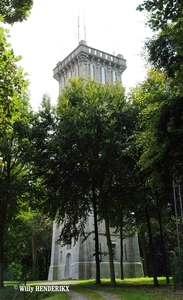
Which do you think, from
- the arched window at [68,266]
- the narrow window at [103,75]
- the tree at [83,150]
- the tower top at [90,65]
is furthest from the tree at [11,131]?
the narrow window at [103,75]

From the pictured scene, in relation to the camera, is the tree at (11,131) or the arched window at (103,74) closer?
the tree at (11,131)

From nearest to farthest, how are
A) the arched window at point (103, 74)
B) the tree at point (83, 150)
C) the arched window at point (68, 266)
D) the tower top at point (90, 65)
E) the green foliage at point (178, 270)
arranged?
1. the green foliage at point (178, 270)
2. the tree at point (83, 150)
3. the arched window at point (68, 266)
4. the tower top at point (90, 65)
5. the arched window at point (103, 74)

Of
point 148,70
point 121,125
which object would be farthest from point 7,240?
point 148,70

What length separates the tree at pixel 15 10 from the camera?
28.6 ft

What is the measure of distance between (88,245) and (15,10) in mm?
30622

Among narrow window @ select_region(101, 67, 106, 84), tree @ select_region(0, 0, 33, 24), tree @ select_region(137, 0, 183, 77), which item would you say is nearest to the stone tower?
narrow window @ select_region(101, 67, 106, 84)

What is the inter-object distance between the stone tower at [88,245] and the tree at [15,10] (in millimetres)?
17673

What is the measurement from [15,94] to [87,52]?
40842 millimetres

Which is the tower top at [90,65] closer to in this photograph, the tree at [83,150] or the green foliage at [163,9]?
the tree at [83,150]

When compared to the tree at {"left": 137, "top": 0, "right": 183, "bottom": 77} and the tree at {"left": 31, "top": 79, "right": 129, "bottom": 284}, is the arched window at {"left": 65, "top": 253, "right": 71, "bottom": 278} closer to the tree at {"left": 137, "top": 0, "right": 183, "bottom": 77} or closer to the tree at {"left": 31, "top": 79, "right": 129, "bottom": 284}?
the tree at {"left": 31, "top": 79, "right": 129, "bottom": 284}

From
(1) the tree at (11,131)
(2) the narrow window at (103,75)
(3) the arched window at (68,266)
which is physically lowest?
(3) the arched window at (68,266)

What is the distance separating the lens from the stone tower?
34.3m

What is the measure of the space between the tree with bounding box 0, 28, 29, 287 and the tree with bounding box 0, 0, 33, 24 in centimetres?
124

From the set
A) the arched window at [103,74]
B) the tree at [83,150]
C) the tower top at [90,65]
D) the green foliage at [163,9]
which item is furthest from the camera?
the arched window at [103,74]
